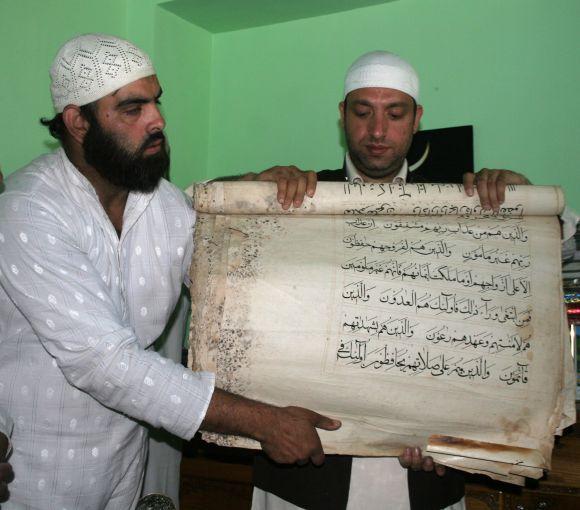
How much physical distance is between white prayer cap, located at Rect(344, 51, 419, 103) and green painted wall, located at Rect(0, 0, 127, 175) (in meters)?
1.34

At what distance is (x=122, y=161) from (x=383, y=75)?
88 centimetres

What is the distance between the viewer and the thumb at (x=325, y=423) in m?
1.55

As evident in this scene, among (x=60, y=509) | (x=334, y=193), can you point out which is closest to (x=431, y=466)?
(x=334, y=193)

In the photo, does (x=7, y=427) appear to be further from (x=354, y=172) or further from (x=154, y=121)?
(x=354, y=172)

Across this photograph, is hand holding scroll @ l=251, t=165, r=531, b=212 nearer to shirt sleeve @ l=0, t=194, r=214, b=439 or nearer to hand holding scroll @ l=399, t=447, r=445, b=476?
shirt sleeve @ l=0, t=194, r=214, b=439

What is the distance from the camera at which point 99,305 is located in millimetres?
1491

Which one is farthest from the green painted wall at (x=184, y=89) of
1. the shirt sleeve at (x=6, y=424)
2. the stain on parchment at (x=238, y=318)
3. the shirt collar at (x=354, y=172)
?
the shirt sleeve at (x=6, y=424)

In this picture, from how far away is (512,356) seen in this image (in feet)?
5.09

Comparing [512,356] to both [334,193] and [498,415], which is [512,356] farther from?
[334,193]

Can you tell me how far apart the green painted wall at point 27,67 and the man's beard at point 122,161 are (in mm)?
1070

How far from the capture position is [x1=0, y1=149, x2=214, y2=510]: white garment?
1461 mm

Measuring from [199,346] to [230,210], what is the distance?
333 mm

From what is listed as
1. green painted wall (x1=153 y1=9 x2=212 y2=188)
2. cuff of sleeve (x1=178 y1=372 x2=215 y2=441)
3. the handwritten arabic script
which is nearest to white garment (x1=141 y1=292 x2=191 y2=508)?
cuff of sleeve (x1=178 y1=372 x2=215 y2=441)

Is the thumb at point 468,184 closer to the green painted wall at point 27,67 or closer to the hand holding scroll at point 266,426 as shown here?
the hand holding scroll at point 266,426
